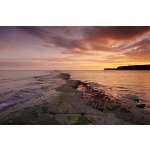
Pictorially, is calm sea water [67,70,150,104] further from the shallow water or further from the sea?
the shallow water

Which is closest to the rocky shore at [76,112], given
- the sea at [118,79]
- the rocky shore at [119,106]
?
the rocky shore at [119,106]

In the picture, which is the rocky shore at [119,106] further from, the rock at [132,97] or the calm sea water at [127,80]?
the calm sea water at [127,80]

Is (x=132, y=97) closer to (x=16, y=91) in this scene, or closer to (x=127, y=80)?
(x=127, y=80)

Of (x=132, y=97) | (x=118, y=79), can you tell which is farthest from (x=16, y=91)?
(x=132, y=97)

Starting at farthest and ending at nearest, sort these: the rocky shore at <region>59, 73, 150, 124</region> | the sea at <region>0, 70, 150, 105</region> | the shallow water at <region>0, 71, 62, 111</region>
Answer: the sea at <region>0, 70, 150, 105</region>, the shallow water at <region>0, 71, 62, 111</region>, the rocky shore at <region>59, 73, 150, 124</region>

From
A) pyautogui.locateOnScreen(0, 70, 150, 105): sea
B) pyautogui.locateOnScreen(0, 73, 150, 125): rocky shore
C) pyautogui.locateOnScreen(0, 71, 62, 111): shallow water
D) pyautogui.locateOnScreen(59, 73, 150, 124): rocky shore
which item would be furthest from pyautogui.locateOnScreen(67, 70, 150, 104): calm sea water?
pyautogui.locateOnScreen(0, 71, 62, 111): shallow water

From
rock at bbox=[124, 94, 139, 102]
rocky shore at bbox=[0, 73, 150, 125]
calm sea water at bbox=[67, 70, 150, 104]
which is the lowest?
rocky shore at bbox=[0, 73, 150, 125]

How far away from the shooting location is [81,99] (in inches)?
281

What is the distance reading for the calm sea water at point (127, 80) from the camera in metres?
7.00

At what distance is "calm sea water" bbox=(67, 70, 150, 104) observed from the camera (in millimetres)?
7004
